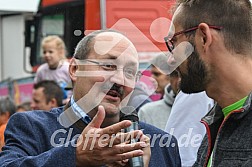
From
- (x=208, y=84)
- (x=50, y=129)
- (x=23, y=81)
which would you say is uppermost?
(x=208, y=84)

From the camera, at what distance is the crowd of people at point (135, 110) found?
2758 millimetres

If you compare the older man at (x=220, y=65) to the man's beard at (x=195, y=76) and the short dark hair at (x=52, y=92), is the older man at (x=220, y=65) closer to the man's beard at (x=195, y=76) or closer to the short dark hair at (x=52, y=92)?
the man's beard at (x=195, y=76)

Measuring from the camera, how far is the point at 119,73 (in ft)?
11.2

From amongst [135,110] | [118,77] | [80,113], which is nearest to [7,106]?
[80,113]

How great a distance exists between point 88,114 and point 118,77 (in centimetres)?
25

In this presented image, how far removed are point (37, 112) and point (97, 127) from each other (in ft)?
2.73

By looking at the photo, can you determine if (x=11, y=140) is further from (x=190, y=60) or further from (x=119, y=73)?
(x=190, y=60)

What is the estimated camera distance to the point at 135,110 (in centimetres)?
329

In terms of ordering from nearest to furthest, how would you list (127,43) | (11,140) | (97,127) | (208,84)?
(97,127)
(208,84)
(11,140)
(127,43)

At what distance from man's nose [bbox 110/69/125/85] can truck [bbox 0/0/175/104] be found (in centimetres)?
118

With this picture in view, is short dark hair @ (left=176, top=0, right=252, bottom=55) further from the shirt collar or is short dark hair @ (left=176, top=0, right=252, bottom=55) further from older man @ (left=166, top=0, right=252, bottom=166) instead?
the shirt collar

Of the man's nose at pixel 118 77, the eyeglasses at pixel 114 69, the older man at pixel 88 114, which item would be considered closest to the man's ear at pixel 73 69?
the older man at pixel 88 114

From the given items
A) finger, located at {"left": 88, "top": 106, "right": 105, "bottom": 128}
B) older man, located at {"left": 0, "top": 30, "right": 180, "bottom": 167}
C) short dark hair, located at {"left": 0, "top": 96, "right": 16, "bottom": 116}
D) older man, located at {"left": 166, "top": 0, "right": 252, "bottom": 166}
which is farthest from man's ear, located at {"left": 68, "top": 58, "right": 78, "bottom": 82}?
short dark hair, located at {"left": 0, "top": 96, "right": 16, "bottom": 116}

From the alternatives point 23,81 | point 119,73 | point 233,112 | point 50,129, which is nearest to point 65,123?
point 50,129
